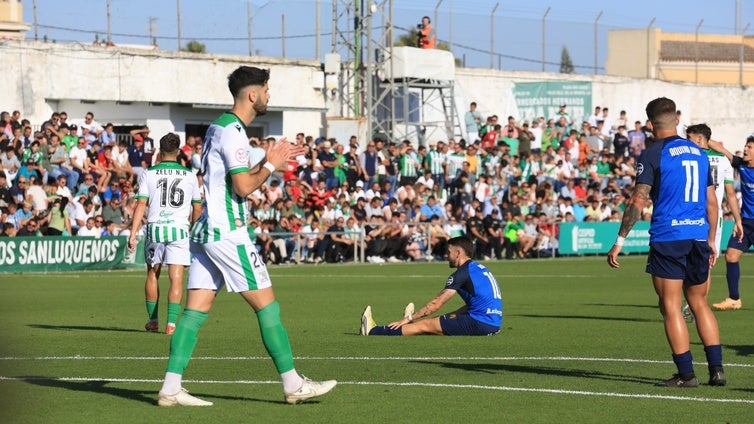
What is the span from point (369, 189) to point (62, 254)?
10.00 meters

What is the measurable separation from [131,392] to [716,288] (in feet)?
53.5

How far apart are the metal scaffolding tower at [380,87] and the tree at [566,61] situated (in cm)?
937

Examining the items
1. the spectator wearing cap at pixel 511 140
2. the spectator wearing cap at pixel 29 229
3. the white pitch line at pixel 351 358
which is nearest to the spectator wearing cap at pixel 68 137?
the spectator wearing cap at pixel 29 229

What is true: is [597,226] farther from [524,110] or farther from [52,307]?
[52,307]

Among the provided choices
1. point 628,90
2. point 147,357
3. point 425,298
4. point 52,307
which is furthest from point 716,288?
point 628,90

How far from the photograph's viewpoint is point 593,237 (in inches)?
1513

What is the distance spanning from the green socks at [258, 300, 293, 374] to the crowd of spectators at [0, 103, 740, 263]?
69.6 feet

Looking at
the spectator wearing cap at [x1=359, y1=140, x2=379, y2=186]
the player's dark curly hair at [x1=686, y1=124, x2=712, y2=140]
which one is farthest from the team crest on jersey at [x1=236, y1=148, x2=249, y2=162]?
the spectator wearing cap at [x1=359, y1=140, x2=379, y2=186]

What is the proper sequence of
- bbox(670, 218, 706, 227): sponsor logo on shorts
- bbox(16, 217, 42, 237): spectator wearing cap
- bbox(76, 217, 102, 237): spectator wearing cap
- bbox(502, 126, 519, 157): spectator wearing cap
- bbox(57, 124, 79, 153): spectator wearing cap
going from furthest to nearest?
bbox(502, 126, 519, 157): spectator wearing cap < bbox(57, 124, 79, 153): spectator wearing cap < bbox(76, 217, 102, 237): spectator wearing cap < bbox(16, 217, 42, 237): spectator wearing cap < bbox(670, 218, 706, 227): sponsor logo on shorts

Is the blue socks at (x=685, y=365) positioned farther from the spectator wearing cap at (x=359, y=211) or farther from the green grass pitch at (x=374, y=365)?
the spectator wearing cap at (x=359, y=211)

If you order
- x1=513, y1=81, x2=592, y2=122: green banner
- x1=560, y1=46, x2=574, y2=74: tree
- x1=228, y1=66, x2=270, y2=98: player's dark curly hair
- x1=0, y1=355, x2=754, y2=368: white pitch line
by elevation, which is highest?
x1=560, y1=46, x2=574, y2=74: tree

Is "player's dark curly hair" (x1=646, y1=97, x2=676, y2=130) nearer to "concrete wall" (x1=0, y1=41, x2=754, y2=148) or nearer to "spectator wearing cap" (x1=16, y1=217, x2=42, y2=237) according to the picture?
"spectator wearing cap" (x1=16, y1=217, x2=42, y2=237)

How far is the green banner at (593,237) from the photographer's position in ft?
124

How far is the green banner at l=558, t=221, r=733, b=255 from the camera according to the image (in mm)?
37750
